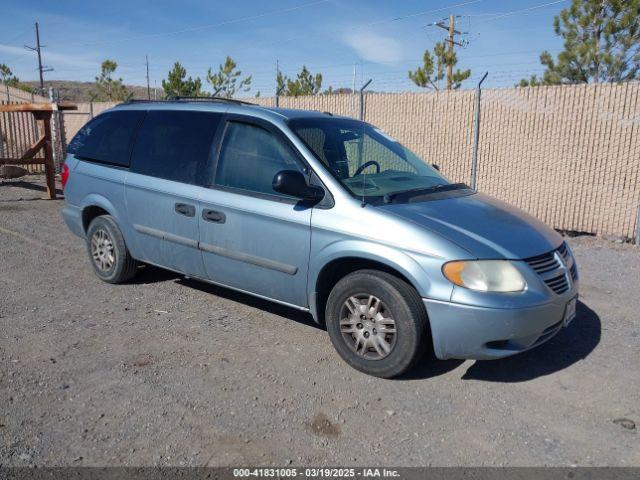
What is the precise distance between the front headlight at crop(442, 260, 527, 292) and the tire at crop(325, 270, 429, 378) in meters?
0.30

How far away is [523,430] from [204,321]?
9.04ft

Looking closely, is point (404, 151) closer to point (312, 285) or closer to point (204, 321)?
point (312, 285)

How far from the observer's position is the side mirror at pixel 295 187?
397cm

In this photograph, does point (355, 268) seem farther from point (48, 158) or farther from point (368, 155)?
point (48, 158)

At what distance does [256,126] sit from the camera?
15.1 ft

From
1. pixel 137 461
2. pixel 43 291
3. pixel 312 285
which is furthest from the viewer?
pixel 43 291

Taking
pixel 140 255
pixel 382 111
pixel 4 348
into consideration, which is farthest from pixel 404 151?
pixel 382 111

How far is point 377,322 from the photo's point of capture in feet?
12.6

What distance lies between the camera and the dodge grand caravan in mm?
3582

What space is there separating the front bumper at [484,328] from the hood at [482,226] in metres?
0.36

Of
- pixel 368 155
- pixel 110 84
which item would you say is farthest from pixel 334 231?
pixel 110 84

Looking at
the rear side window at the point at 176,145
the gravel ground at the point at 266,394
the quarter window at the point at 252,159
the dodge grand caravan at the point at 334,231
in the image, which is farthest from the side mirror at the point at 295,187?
the gravel ground at the point at 266,394

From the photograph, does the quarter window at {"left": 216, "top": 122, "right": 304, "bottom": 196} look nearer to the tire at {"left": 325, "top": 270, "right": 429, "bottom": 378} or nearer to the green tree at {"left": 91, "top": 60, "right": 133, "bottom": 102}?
the tire at {"left": 325, "top": 270, "right": 429, "bottom": 378}

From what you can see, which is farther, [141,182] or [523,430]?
[141,182]
